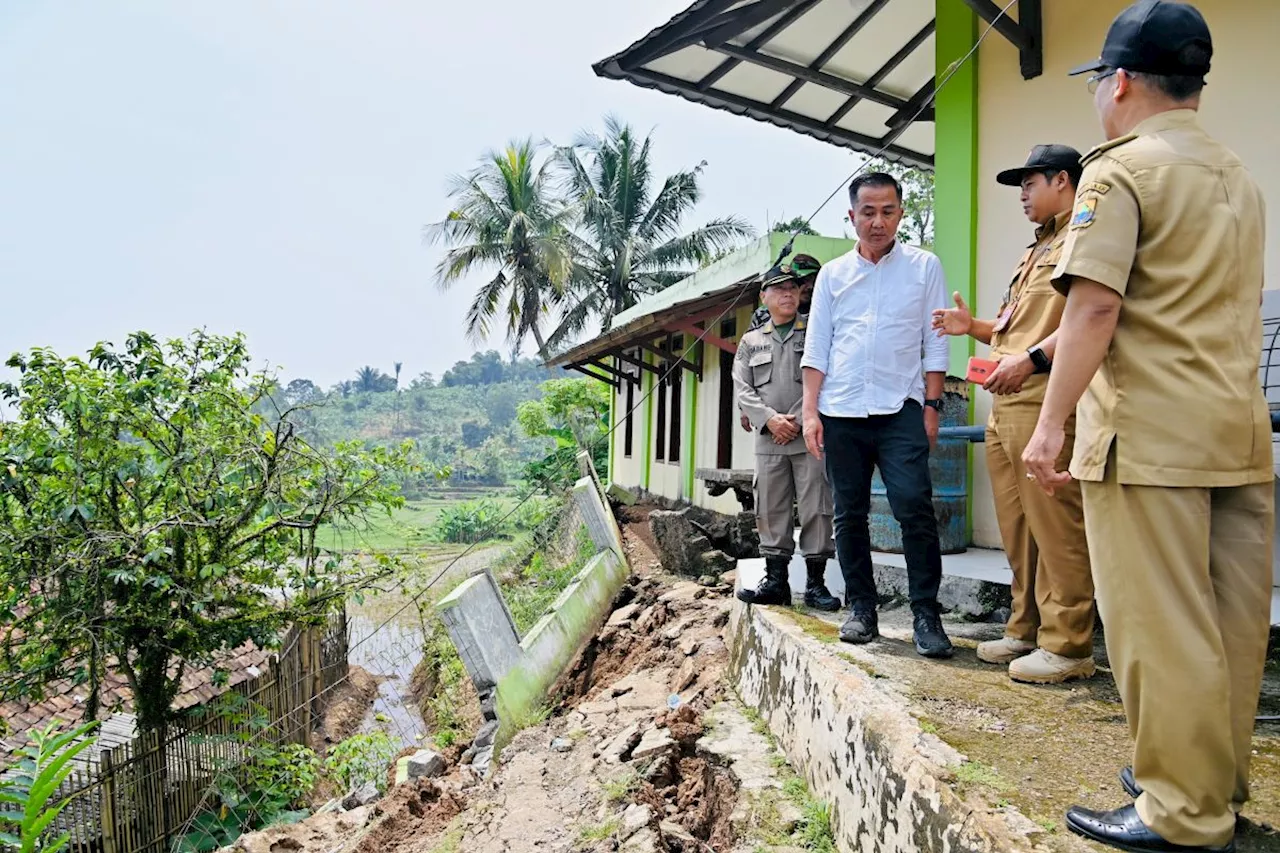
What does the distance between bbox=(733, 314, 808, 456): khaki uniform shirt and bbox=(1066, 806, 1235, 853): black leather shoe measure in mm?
2272

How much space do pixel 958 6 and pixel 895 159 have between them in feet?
10.4

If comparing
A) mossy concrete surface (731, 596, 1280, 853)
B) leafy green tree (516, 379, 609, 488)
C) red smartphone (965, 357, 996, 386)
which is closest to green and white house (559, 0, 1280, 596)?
red smartphone (965, 357, 996, 386)

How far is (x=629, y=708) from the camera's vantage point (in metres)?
4.62

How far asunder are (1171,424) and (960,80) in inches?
164

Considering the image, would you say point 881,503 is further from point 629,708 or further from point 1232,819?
point 1232,819

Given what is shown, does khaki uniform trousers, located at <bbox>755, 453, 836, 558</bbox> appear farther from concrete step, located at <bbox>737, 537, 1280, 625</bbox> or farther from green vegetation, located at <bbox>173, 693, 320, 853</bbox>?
green vegetation, located at <bbox>173, 693, 320, 853</bbox>

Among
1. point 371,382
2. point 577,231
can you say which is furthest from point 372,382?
point 577,231

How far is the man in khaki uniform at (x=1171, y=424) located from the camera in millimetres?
1564

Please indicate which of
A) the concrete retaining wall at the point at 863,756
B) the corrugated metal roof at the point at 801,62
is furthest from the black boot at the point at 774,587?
the corrugated metal roof at the point at 801,62

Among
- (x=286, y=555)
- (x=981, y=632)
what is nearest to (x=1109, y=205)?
(x=981, y=632)

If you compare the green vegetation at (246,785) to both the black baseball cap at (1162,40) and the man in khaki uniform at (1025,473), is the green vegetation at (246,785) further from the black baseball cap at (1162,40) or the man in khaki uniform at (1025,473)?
the black baseball cap at (1162,40)

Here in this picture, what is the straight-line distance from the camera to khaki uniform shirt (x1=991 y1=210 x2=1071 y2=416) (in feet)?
9.02

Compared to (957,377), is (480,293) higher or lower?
higher

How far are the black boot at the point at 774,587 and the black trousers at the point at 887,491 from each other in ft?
1.63
